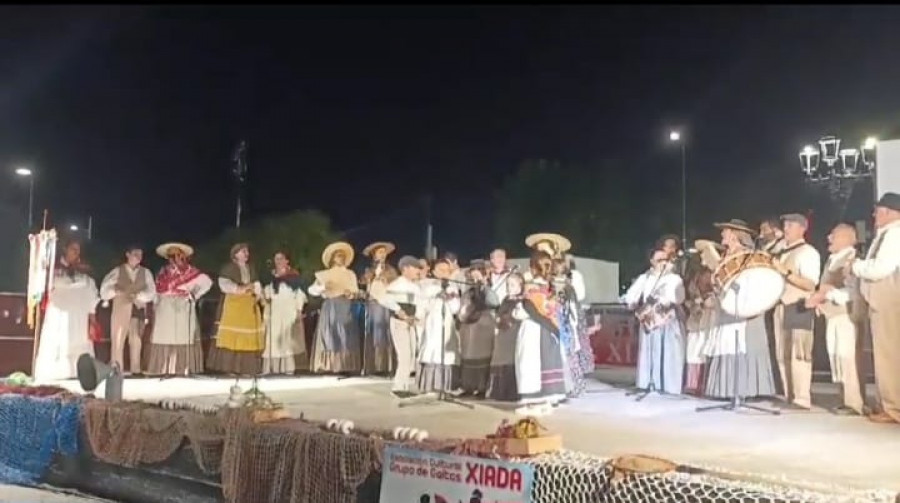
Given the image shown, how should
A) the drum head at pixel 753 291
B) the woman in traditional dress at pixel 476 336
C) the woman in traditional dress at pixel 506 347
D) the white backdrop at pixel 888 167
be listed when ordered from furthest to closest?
1. the woman in traditional dress at pixel 476 336
2. the white backdrop at pixel 888 167
3. the woman in traditional dress at pixel 506 347
4. the drum head at pixel 753 291

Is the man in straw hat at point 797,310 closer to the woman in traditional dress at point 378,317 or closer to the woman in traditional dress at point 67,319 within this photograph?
the woman in traditional dress at point 378,317

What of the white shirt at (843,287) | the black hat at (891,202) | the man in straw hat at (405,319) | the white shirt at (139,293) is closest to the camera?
the black hat at (891,202)

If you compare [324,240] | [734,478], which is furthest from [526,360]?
[324,240]

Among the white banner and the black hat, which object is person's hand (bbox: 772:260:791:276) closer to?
the black hat

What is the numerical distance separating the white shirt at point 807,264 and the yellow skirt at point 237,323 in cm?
592

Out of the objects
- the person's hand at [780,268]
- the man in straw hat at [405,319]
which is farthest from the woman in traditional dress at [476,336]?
the person's hand at [780,268]

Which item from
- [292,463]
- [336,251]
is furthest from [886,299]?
[336,251]

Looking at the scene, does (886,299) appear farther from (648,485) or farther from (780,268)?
(648,485)

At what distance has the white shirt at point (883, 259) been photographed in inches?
244

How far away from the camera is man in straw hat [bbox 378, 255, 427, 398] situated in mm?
8672

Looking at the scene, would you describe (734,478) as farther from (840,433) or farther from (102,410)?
(102,410)

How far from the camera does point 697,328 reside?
7.93m

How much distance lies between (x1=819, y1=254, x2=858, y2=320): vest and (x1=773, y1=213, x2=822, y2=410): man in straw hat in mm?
97

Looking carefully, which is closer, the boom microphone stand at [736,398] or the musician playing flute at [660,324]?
the boom microphone stand at [736,398]
